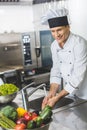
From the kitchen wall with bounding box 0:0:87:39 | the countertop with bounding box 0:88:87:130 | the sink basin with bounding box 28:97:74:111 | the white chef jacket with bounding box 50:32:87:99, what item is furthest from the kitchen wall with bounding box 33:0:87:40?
the countertop with bounding box 0:88:87:130

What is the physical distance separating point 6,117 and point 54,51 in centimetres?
130

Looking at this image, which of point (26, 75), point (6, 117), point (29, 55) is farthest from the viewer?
point (29, 55)

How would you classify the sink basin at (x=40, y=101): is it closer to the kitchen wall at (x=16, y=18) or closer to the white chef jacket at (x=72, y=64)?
the white chef jacket at (x=72, y=64)

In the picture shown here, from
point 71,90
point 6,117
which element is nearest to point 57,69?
point 71,90

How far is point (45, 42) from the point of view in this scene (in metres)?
3.93

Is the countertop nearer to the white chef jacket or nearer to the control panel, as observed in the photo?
the white chef jacket

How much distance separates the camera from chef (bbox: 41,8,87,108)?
1.99 meters

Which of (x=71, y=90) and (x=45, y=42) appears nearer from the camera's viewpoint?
(x=71, y=90)

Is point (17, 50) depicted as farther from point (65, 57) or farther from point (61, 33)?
point (61, 33)

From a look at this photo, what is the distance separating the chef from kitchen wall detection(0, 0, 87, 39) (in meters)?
1.22

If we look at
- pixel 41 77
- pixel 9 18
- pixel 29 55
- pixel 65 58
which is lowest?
pixel 41 77

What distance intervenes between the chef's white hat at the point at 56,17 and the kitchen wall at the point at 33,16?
128 cm

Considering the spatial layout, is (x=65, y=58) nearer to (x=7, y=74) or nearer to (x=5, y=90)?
(x=5, y=90)

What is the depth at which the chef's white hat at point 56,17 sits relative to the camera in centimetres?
207
